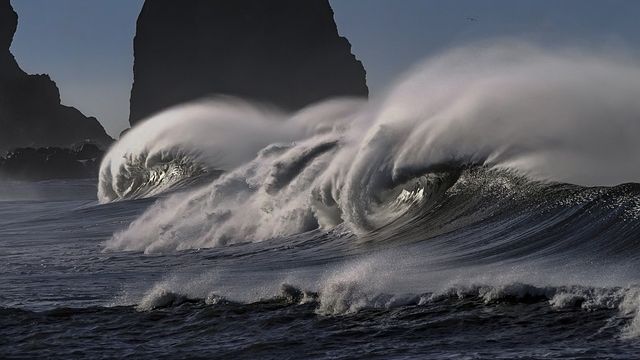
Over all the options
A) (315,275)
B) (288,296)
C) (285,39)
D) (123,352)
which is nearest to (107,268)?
(315,275)

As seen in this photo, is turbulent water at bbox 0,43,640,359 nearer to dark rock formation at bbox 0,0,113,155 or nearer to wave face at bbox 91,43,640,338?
wave face at bbox 91,43,640,338

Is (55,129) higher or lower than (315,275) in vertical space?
higher

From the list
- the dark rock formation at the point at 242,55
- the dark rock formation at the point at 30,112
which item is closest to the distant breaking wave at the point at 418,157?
the dark rock formation at the point at 242,55

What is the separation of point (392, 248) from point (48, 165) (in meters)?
102

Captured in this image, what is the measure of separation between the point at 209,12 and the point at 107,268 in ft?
544

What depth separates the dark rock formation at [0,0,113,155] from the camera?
18725cm

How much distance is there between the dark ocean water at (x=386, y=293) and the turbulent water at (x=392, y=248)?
0.03 m

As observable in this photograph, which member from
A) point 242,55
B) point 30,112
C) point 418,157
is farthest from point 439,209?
point 30,112

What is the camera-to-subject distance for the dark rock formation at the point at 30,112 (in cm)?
18725

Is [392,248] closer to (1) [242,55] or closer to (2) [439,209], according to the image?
(2) [439,209]

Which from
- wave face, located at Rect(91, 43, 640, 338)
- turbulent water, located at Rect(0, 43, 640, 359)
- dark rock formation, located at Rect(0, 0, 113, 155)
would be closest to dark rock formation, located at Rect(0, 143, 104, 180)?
dark rock formation, located at Rect(0, 0, 113, 155)

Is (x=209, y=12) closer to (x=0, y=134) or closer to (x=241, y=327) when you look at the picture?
(x=0, y=134)

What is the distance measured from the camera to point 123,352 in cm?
847

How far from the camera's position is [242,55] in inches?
6683
